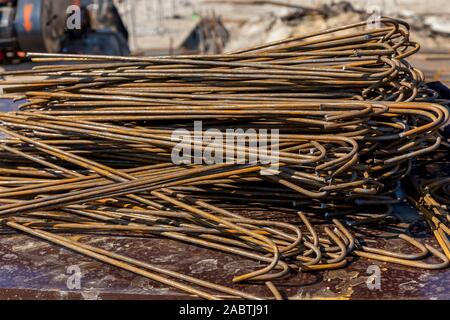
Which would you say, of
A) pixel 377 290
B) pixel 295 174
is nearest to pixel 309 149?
pixel 295 174

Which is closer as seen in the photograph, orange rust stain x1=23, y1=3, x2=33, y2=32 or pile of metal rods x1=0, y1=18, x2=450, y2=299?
pile of metal rods x1=0, y1=18, x2=450, y2=299

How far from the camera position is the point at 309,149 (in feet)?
7.82

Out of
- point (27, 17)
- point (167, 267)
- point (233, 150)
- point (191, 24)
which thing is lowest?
point (167, 267)

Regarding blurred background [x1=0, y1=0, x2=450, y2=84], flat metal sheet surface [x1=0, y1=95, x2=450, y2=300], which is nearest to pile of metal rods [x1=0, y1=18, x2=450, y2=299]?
flat metal sheet surface [x1=0, y1=95, x2=450, y2=300]

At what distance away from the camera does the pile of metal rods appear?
2326 mm

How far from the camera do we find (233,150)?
2.38 metres

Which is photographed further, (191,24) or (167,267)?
(191,24)

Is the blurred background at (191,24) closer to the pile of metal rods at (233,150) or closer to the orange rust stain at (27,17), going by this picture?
the orange rust stain at (27,17)

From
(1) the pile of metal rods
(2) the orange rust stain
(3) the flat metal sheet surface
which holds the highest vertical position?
(2) the orange rust stain

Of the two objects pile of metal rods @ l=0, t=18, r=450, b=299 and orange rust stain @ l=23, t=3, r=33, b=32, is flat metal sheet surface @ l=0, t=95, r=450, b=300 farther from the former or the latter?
orange rust stain @ l=23, t=3, r=33, b=32

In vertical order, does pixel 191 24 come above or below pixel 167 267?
above

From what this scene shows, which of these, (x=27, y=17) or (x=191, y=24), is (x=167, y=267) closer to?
(x=27, y=17)

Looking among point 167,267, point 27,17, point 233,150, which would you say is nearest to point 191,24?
point 27,17

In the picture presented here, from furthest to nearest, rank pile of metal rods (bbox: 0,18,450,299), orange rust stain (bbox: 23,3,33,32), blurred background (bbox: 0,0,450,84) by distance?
blurred background (bbox: 0,0,450,84), orange rust stain (bbox: 23,3,33,32), pile of metal rods (bbox: 0,18,450,299)
